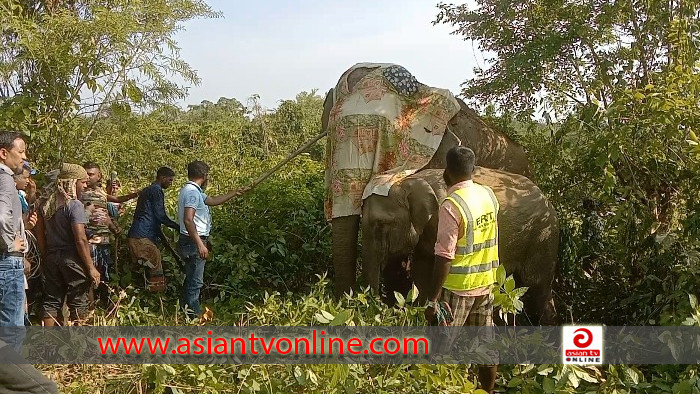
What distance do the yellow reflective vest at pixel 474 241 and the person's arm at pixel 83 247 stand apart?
315 cm

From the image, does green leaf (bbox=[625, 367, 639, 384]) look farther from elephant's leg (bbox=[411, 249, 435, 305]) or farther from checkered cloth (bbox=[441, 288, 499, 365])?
elephant's leg (bbox=[411, 249, 435, 305])

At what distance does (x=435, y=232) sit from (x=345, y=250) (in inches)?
35.1

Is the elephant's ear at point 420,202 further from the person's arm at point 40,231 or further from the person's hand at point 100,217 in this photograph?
the person's arm at point 40,231

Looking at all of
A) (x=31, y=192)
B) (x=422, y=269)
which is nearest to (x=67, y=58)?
(x=31, y=192)

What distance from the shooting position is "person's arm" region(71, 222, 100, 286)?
18.7ft

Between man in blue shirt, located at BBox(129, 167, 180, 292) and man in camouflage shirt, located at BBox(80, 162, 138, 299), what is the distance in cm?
24

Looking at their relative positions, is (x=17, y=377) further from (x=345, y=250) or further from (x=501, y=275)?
(x=345, y=250)

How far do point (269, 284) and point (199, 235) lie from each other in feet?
4.54

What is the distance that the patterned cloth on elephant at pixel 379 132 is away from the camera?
245 inches

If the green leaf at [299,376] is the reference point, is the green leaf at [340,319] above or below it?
above

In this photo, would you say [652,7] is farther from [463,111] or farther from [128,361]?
[128,361]

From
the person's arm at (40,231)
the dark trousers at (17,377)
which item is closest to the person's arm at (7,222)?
the dark trousers at (17,377)

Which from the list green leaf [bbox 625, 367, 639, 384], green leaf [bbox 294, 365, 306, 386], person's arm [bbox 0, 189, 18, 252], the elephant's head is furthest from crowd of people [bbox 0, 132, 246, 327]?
green leaf [bbox 625, 367, 639, 384]

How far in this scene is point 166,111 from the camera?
313 inches
